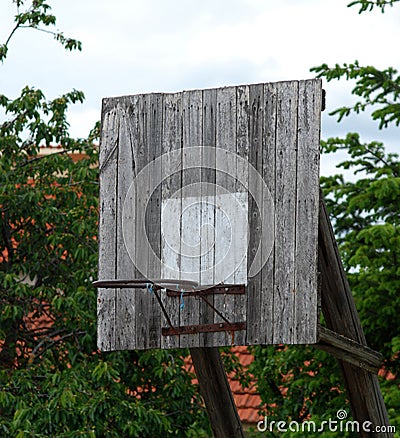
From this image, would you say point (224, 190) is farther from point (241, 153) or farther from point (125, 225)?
point (125, 225)

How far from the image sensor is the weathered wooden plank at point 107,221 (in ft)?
18.9

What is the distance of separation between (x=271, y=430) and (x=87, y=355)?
5.56 ft

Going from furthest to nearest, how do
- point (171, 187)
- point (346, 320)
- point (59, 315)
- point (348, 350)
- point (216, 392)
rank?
point (59, 315)
point (216, 392)
point (346, 320)
point (348, 350)
point (171, 187)

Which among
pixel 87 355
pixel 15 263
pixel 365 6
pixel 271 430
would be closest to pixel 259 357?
pixel 271 430

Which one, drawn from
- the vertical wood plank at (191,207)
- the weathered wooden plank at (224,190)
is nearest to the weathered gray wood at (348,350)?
the weathered wooden plank at (224,190)

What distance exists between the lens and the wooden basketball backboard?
17.9 ft

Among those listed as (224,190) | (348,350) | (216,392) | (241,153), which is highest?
(241,153)

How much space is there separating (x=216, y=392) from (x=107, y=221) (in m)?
1.56

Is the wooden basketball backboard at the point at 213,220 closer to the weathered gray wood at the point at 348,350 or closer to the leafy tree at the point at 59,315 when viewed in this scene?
the weathered gray wood at the point at 348,350

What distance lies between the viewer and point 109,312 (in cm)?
575

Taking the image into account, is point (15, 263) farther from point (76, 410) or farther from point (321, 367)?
point (321, 367)

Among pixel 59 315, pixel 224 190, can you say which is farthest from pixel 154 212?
pixel 59 315

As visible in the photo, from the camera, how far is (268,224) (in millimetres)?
5488

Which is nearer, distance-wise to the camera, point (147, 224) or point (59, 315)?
point (147, 224)
